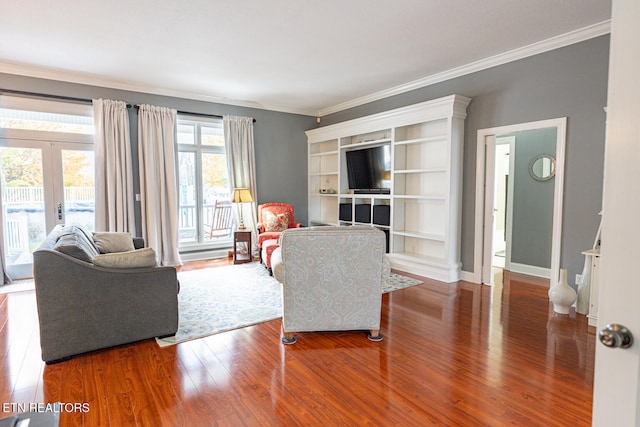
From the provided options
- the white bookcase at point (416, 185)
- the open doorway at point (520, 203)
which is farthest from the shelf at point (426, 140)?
the open doorway at point (520, 203)

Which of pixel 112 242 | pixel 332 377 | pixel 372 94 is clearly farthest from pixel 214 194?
pixel 332 377

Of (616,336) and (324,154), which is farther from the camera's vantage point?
(324,154)

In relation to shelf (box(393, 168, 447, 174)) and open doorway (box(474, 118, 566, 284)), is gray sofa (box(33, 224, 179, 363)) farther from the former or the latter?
open doorway (box(474, 118, 566, 284))

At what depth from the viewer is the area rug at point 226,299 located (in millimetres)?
3262

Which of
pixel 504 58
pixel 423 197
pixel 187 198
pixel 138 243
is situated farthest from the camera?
pixel 187 198

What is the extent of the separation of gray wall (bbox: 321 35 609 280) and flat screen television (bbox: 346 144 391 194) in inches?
59.9

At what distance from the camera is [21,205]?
4785 millimetres

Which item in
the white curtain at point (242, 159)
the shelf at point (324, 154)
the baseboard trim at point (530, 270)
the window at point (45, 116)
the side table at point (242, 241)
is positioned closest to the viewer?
the window at point (45, 116)

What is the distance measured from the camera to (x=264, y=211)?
615 cm

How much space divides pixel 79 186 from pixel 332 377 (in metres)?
4.84

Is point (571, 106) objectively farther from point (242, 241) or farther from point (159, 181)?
point (159, 181)

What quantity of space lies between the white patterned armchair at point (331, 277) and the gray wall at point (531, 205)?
3.43m

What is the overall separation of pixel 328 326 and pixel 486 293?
93.2 inches

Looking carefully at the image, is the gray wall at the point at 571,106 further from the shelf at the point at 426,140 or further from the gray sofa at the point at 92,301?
the gray sofa at the point at 92,301
